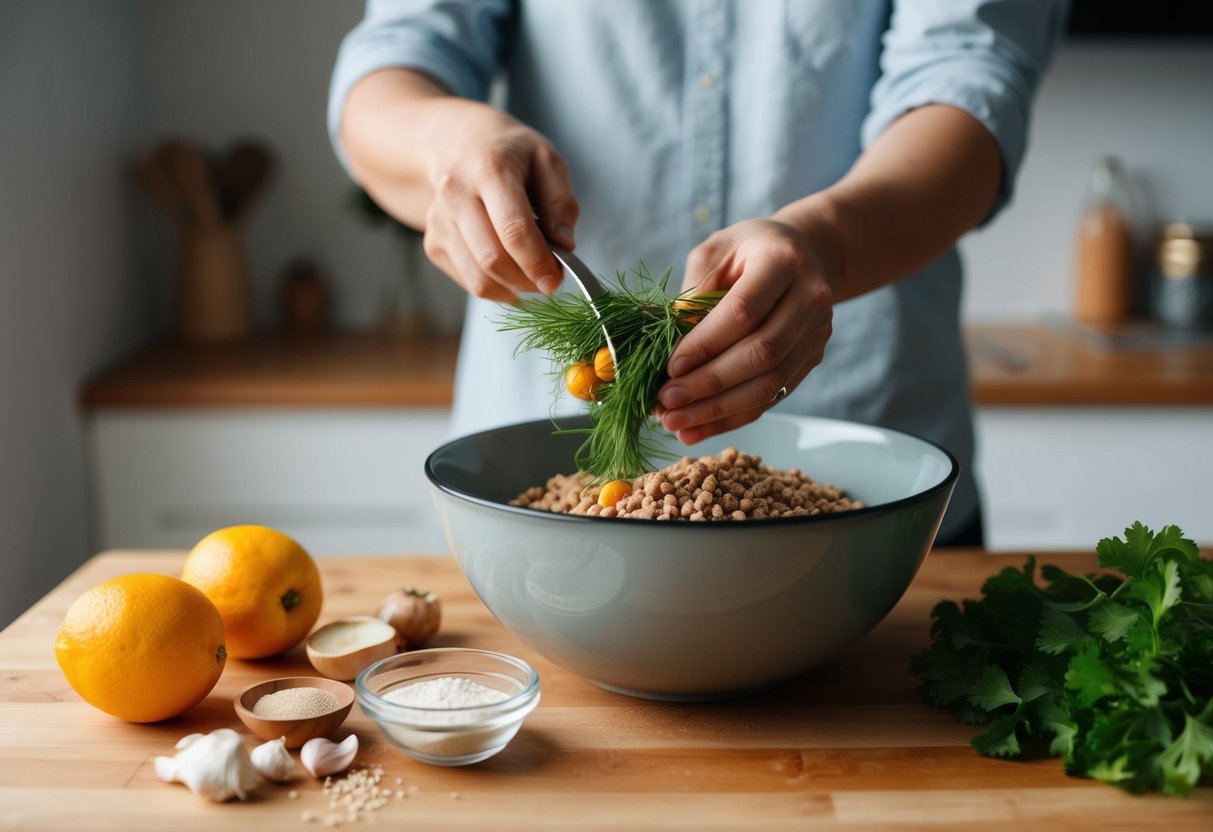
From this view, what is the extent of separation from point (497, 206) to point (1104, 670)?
0.53 m

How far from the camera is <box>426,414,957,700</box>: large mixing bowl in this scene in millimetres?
696

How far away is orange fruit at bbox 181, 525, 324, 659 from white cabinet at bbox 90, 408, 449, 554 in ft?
3.52

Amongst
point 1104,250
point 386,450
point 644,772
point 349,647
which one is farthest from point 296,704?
point 1104,250

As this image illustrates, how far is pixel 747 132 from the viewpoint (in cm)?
125

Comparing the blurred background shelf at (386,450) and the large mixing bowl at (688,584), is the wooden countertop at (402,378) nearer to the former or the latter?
the blurred background shelf at (386,450)

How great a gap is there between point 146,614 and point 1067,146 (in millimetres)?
2191

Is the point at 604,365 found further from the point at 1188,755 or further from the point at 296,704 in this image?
the point at 1188,755

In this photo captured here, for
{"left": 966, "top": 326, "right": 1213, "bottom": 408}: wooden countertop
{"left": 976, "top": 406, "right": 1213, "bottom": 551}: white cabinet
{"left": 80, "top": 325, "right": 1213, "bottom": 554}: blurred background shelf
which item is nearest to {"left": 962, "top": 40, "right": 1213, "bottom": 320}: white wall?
{"left": 966, "top": 326, "right": 1213, "bottom": 408}: wooden countertop

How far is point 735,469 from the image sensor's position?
2.80 feet

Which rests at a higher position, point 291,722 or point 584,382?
point 584,382

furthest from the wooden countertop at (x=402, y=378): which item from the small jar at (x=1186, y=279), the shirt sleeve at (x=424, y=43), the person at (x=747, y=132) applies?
the shirt sleeve at (x=424, y=43)

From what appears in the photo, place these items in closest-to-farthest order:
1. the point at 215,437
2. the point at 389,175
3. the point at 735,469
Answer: the point at 735,469
the point at 389,175
the point at 215,437

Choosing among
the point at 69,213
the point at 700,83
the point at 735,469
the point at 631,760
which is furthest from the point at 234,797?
the point at 69,213

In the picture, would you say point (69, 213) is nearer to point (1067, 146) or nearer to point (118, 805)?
point (118, 805)
